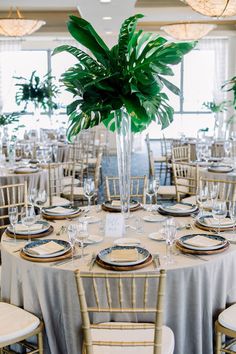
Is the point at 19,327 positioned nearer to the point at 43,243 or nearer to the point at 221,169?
the point at 43,243

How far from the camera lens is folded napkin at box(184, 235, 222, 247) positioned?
111 inches

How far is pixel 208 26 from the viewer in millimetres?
8859

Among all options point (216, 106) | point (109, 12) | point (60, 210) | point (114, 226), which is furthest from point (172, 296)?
point (216, 106)

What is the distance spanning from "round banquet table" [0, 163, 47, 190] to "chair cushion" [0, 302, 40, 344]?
3007 millimetres

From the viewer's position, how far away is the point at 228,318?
261cm

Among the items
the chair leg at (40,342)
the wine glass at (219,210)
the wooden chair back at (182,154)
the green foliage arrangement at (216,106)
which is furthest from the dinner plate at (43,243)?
the green foliage arrangement at (216,106)

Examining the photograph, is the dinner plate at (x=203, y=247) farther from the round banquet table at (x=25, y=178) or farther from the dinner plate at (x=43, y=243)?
the round banquet table at (x=25, y=178)

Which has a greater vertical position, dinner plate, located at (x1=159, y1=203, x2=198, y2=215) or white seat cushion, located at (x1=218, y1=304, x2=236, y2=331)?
dinner plate, located at (x1=159, y1=203, x2=198, y2=215)

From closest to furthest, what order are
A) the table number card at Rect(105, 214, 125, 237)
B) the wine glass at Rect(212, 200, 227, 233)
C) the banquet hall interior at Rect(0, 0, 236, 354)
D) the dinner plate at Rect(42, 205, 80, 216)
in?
the banquet hall interior at Rect(0, 0, 236, 354) < the table number card at Rect(105, 214, 125, 237) < the wine glass at Rect(212, 200, 227, 233) < the dinner plate at Rect(42, 205, 80, 216)

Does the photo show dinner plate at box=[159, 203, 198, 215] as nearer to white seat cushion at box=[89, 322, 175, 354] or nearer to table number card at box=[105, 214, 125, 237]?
table number card at box=[105, 214, 125, 237]

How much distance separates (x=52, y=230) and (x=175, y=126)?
14.3 metres

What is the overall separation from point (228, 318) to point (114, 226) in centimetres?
90

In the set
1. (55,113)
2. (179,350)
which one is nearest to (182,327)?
(179,350)

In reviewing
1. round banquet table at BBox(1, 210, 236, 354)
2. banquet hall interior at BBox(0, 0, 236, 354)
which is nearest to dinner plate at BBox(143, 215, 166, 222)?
banquet hall interior at BBox(0, 0, 236, 354)
